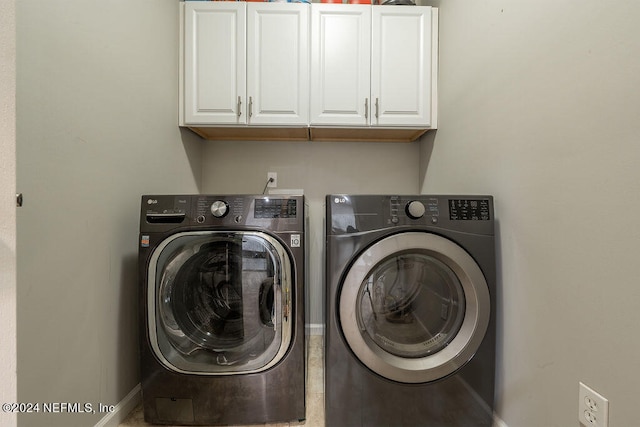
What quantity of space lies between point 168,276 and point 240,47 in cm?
132

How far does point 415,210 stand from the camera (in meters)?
1.03

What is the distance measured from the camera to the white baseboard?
3.34 ft

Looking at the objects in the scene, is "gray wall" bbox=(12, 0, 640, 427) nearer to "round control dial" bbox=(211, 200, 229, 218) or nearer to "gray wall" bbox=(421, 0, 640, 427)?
"gray wall" bbox=(421, 0, 640, 427)

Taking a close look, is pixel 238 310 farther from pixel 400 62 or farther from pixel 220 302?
pixel 400 62

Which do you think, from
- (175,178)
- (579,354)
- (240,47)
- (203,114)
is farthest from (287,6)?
(579,354)

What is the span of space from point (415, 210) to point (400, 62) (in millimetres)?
1054

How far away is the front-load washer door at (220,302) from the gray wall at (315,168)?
87 centimetres

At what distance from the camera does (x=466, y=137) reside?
4.33 ft

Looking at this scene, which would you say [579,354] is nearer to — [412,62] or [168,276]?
[168,276]

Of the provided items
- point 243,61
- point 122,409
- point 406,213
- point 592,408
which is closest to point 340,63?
point 243,61

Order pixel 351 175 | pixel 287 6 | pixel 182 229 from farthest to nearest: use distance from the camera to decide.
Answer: pixel 351 175
pixel 287 6
pixel 182 229

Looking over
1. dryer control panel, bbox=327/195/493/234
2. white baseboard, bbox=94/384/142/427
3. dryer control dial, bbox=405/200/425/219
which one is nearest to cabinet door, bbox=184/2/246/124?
dryer control panel, bbox=327/195/493/234

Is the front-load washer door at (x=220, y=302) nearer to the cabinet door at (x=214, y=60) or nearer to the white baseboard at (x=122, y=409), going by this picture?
the white baseboard at (x=122, y=409)

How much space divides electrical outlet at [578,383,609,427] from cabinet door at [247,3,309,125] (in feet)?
5.23
